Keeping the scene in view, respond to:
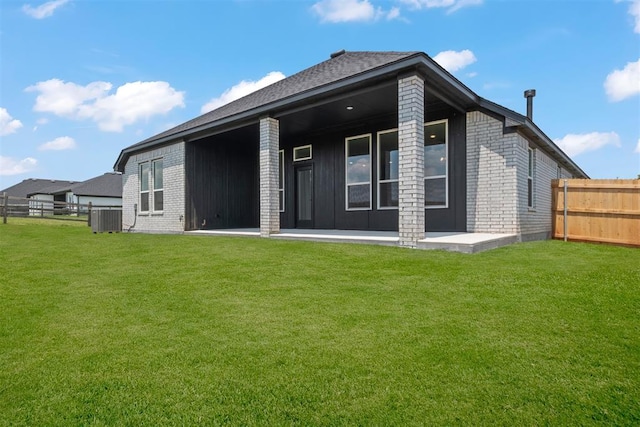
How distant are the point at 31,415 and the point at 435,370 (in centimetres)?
209

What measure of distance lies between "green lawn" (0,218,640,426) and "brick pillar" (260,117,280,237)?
11.9 feet

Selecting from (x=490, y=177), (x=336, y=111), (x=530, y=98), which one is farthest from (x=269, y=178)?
(x=530, y=98)

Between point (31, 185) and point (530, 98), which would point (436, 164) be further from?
point (31, 185)

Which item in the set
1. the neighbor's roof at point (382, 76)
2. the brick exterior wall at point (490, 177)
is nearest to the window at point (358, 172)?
the neighbor's roof at point (382, 76)

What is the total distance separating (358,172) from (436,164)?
2.12 meters

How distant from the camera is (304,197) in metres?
11.0

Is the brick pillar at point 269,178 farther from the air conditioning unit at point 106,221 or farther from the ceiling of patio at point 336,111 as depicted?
the air conditioning unit at point 106,221

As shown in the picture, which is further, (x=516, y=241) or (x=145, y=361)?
(x=516, y=241)

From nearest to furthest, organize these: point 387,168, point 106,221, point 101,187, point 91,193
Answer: point 387,168 < point 106,221 < point 91,193 < point 101,187

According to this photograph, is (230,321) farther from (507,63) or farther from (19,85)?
(19,85)

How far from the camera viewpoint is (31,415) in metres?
1.68

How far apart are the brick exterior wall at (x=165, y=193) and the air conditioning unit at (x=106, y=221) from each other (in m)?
0.91

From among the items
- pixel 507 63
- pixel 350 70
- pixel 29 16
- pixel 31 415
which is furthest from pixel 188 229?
pixel 507 63

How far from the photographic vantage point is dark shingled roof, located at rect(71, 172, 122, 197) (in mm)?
30902
